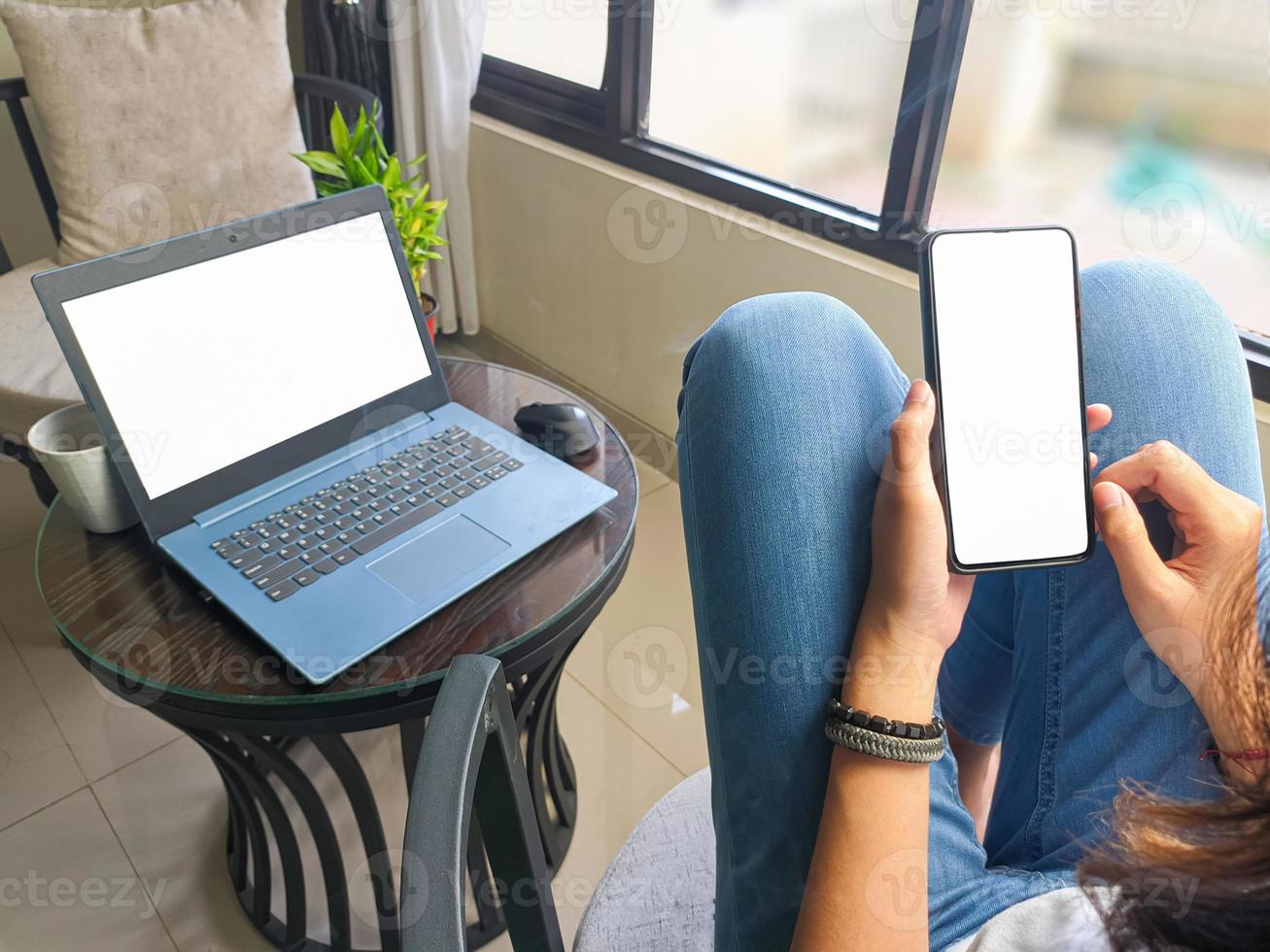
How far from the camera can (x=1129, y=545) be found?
0.60m

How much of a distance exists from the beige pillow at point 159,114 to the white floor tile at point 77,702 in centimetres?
64

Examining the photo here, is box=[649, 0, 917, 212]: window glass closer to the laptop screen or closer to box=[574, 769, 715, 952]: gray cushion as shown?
the laptop screen

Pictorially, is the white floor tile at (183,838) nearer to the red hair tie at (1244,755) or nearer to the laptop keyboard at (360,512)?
the laptop keyboard at (360,512)

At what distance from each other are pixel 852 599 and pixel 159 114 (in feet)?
5.19

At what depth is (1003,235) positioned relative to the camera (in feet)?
1.98

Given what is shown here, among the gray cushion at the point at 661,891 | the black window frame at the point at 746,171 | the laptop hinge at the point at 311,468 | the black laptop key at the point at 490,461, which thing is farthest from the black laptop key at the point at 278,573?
the black window frame at the point at 746,171

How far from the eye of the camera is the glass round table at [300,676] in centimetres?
76

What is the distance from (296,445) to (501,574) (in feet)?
0.90

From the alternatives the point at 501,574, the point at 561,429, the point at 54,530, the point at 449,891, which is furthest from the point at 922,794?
Answer: the point at 54,530

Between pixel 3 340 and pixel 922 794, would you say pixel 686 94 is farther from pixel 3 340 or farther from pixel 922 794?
pixel 922 794

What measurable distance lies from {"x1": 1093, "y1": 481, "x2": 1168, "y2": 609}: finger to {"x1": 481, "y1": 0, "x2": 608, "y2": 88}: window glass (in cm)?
154

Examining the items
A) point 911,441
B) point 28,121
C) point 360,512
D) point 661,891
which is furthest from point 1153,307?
point 28,121

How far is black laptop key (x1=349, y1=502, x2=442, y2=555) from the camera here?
86 cm

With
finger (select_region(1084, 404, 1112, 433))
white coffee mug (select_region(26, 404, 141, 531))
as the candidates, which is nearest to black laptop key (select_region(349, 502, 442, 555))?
white coffee mug (select_region(26, 404, 141, 531))
